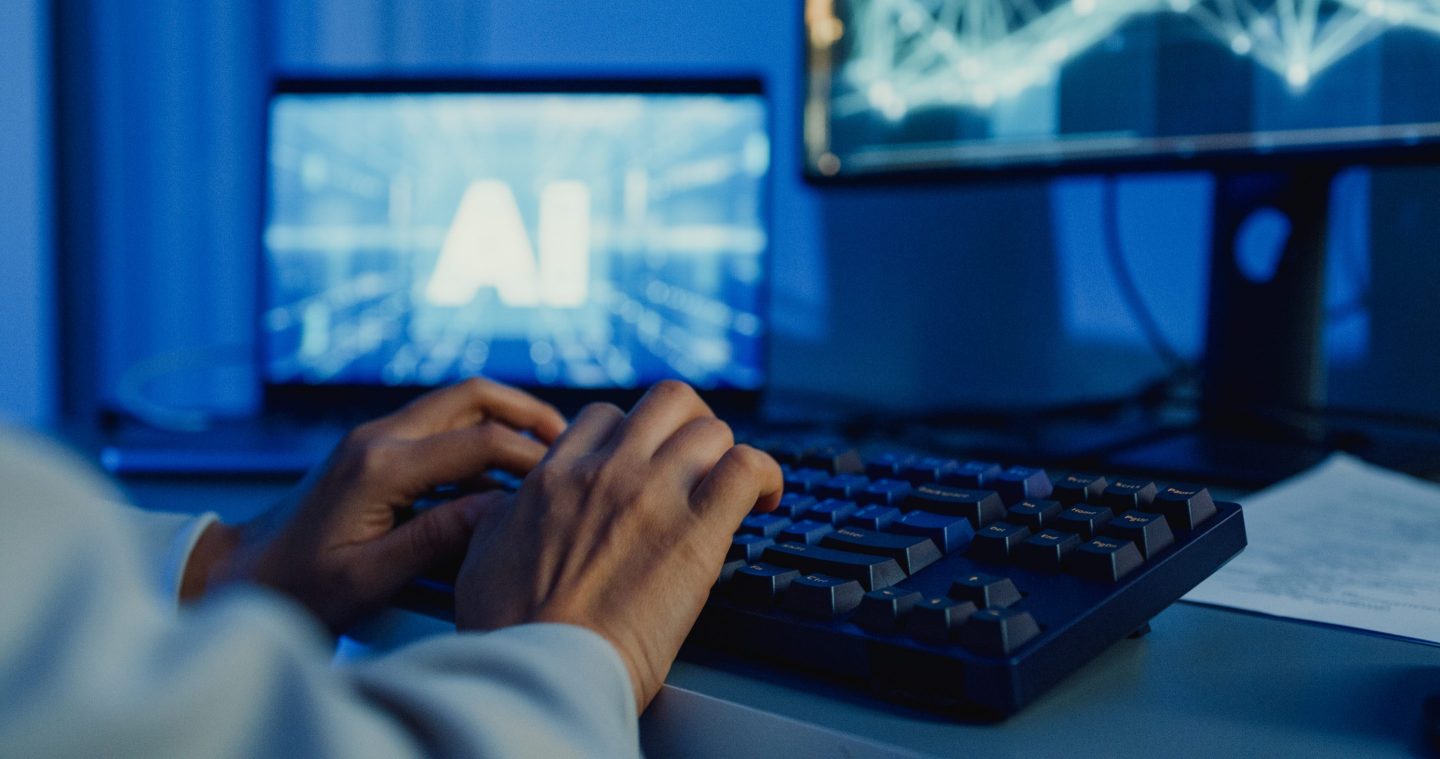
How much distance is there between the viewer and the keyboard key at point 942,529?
39cm

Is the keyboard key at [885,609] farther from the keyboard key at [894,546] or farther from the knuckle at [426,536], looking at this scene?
the knuckle at [426,536]

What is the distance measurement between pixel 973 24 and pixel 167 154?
91 cm

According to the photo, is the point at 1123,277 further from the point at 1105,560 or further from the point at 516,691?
the point at 516,691

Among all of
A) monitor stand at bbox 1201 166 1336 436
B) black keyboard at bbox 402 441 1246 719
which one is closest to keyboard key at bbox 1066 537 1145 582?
black keyboard at bbox 402 441 1246 719

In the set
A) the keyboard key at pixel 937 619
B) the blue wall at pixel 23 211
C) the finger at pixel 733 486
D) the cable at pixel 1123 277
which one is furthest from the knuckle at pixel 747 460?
the blue wall at pixel 23 211

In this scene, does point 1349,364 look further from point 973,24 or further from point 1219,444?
point 973,24

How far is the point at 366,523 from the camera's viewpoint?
488 millimetres

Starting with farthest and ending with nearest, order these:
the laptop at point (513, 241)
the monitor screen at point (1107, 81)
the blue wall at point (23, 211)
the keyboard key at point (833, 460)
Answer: the blue wall at point (23, 211) < the laptop at point (513, 241) < the monitor screen at point (1107, 81) < the keyboard key at point (833, 460)

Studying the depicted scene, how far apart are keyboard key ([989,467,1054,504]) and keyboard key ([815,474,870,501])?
0.06 meters

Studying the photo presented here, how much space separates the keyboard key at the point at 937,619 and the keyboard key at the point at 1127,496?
0.11 metres

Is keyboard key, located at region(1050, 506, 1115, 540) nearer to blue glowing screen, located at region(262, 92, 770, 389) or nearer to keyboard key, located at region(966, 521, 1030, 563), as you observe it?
keyboard key, located at region(966, 521, 1030, 563)

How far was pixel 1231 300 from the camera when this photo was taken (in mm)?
766

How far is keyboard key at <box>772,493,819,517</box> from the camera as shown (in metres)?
0.43

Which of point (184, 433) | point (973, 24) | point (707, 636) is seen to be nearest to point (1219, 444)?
point (973, 24)
